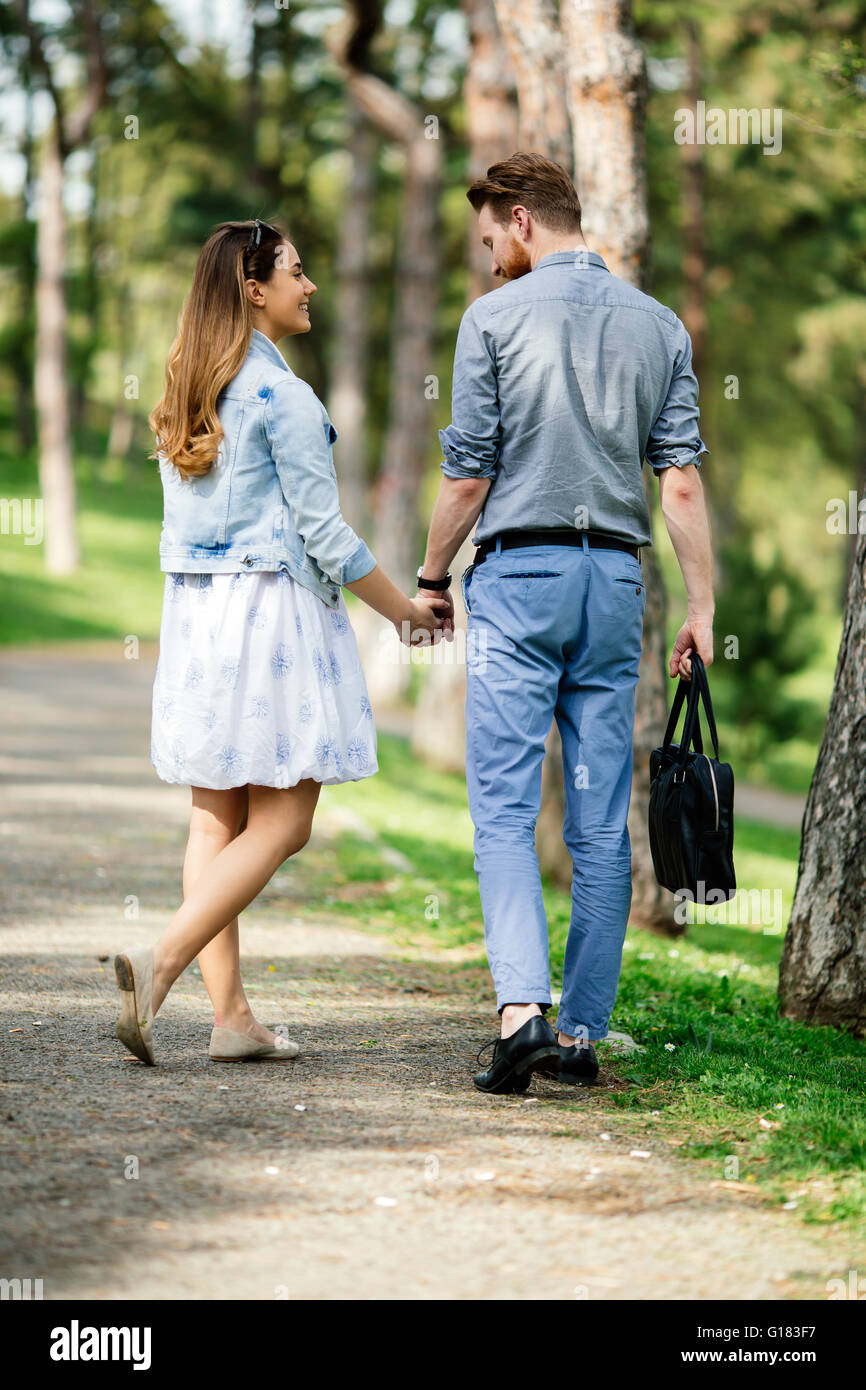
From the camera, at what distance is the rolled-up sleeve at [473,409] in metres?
4.05

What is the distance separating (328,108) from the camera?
28.7 meters

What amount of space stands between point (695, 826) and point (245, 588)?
1385 mm

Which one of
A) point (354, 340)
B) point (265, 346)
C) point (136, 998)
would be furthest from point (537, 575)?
point (354, 340)

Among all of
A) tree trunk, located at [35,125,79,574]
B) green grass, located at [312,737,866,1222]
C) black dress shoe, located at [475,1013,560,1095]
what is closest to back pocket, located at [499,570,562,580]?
black dress shoe, located at [475,1013,560,1095]

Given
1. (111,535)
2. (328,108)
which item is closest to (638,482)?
(328,108)

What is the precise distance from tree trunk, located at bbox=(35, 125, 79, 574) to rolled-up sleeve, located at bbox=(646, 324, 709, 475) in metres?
26.5

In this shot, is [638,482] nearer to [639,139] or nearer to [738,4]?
[639,139]

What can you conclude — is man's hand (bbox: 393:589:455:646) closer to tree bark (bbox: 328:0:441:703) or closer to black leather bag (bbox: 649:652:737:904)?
black leather bag (bbox: 649:652:737:904)

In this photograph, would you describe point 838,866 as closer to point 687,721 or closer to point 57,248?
point 687,721

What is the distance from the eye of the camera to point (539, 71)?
25.4ft

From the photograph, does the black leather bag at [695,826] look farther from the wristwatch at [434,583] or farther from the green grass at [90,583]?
the green grass at [90,583]

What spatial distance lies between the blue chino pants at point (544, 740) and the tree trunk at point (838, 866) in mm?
1058

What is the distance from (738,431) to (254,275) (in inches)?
1045

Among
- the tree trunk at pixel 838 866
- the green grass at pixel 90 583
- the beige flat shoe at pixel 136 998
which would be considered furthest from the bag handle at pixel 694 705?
the green grass at pixel 90 583
